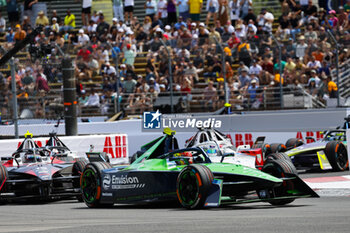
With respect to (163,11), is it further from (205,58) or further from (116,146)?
(116,146)

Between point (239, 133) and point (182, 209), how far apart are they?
1221 centimetres

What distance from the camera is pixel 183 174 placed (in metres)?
10.8

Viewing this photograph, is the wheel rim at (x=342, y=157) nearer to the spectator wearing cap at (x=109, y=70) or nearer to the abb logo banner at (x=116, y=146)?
the abb logo banner at (x=116, y=146)

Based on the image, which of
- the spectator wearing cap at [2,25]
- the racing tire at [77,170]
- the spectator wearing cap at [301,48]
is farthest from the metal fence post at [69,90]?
the spectator wearing cap at [2,25]

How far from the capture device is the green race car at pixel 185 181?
10516 mm

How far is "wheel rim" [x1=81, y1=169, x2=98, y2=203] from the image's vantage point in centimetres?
1243

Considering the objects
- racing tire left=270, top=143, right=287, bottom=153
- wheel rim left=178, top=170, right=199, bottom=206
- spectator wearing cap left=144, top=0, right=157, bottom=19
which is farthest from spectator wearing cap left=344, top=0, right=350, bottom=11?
wheel rim left=178, top=170, right=199, bottom=206

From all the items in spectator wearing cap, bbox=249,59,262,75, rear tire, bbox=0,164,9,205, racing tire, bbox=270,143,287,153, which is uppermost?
spectator wearing cap, bbox=249,59,262,75

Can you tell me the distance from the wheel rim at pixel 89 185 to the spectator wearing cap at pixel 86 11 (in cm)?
1924

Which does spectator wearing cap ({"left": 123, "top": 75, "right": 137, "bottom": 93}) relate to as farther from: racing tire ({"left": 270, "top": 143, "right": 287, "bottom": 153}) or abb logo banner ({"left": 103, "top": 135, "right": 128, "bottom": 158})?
racing tire ({"left": 270, "top": 143, "right": 287, "bottom": 153})

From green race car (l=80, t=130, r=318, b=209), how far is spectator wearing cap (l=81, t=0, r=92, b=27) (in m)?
19.4

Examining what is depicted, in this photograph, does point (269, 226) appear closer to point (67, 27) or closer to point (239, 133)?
point (239, 133)

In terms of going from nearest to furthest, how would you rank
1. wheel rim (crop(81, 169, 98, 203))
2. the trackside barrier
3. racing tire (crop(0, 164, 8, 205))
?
1. wheel rim (crop(81, 169, 98, 203))
2. racing tire (crop(0, 164, 8, 205))
3. the trackside barrier

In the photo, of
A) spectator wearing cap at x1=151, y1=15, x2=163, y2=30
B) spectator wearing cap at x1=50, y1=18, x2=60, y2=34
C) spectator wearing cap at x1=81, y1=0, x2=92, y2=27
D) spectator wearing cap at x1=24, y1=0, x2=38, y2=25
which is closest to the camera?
spectator wearing cap at x1=151, y1=15, x2=163, y2=30
